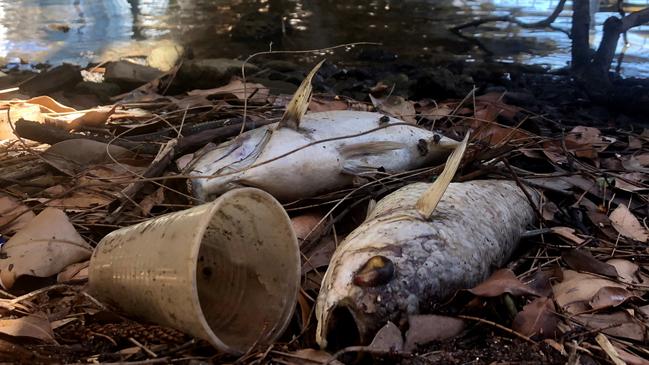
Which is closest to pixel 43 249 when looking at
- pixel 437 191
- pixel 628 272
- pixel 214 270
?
pixel 214 270

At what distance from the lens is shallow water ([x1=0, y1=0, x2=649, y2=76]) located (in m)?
6.52

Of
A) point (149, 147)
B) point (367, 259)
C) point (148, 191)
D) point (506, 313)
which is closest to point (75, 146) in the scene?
point (149, 147)

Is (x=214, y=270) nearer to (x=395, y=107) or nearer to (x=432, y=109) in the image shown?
(x=395, y=107)

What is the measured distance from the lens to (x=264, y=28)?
7.72 m

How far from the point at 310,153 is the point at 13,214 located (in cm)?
125

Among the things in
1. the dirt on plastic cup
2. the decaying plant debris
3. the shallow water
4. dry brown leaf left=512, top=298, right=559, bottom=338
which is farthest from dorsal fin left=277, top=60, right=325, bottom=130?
the shallow water

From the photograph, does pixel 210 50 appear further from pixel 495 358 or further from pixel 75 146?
pixel 495 358

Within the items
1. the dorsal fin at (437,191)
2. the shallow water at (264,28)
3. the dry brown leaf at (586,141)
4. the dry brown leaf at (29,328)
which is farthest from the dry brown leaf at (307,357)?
the shallow water at (264,28)

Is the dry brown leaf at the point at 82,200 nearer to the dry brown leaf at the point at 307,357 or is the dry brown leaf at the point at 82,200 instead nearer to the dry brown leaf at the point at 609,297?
the dry brown leaf at the point at 307,357

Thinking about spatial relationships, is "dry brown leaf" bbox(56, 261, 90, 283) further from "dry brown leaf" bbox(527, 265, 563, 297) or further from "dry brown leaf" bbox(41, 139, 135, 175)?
"dry brown leaf" bbox(527, 265, 563, 297)

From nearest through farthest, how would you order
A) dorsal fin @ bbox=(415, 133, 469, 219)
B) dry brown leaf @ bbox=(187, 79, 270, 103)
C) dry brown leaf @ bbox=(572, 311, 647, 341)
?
dry brown leaf @ bbox=(572, 311, 647, 341) → dorsal fin @ bbox=(415, 133, 469, 219) → dry brown leaf @ bbox=(187, 79, 270, 103)

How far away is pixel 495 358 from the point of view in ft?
5.32

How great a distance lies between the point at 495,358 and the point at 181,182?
1.47 metres

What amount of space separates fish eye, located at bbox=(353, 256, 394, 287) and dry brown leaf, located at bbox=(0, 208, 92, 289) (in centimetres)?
117
